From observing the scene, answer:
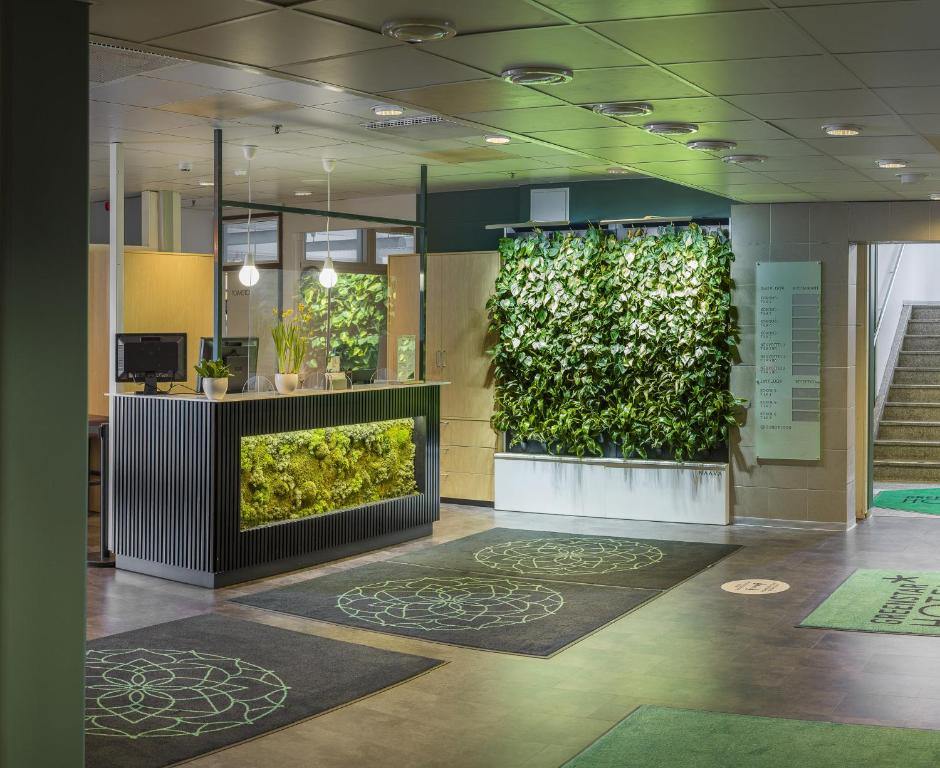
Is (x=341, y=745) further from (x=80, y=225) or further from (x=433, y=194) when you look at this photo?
(x=433, y=194)

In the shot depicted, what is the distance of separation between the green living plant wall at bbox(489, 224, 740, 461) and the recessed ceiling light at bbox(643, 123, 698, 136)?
12.6 feet

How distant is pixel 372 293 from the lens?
9.28m

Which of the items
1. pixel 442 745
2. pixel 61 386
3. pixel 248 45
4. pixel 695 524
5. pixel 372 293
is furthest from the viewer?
pixel 695 524

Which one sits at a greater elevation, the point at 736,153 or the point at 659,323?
the point at 736,153

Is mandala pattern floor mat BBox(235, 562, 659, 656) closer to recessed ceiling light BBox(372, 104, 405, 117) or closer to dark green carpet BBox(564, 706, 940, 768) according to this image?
dark green carpet BBox(564, 706, 940, 768)

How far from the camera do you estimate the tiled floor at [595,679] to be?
460 centimetres

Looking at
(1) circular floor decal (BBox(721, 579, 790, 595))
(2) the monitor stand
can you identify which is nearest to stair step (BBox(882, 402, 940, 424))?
(1) circular floor decal (BBox(721, 579, 790, 595))

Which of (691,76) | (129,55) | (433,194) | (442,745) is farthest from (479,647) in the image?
(433,194)

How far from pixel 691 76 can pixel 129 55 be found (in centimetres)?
286

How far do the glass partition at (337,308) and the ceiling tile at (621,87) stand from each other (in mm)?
3544

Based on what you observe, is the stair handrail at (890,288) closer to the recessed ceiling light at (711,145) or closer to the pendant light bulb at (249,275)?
the recessed ceiling light at (711,145)

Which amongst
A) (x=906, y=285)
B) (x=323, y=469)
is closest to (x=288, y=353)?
(x=323, y=469)

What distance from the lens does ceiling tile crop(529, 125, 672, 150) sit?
612 cm

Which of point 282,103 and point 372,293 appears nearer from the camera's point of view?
point 282,103
